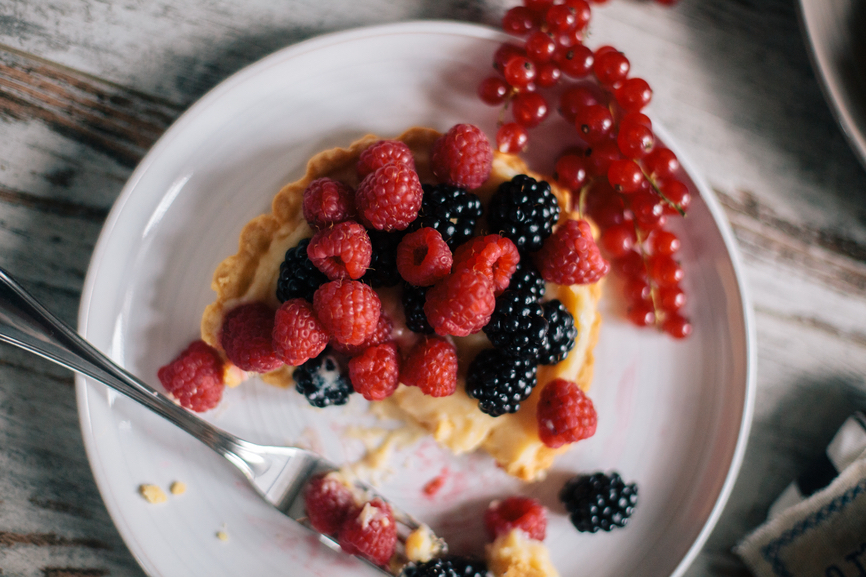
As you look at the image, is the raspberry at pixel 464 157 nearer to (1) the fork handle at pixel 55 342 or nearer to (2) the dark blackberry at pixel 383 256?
(2) the dark blackberry at pixel 383 256


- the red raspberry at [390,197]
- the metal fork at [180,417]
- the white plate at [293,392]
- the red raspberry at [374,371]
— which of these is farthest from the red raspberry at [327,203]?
the metal fork at [180,417]

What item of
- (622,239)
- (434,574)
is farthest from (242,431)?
(622,239)

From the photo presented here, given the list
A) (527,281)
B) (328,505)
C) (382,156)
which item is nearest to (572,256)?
(527,281)

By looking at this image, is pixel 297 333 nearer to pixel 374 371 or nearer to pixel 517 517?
pixel 374 371

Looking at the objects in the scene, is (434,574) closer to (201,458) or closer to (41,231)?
(201,458)

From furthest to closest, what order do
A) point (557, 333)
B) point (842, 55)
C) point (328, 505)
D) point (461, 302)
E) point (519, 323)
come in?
point (842, 55), point (328, 505), point (557, 333), point (519, 323), point (461, 302)

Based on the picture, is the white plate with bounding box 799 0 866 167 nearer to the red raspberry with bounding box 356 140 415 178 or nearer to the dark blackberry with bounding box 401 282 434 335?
the red raspberry with bounding box 356 140 415 178

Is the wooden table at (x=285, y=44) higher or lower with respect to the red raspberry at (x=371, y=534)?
higher
